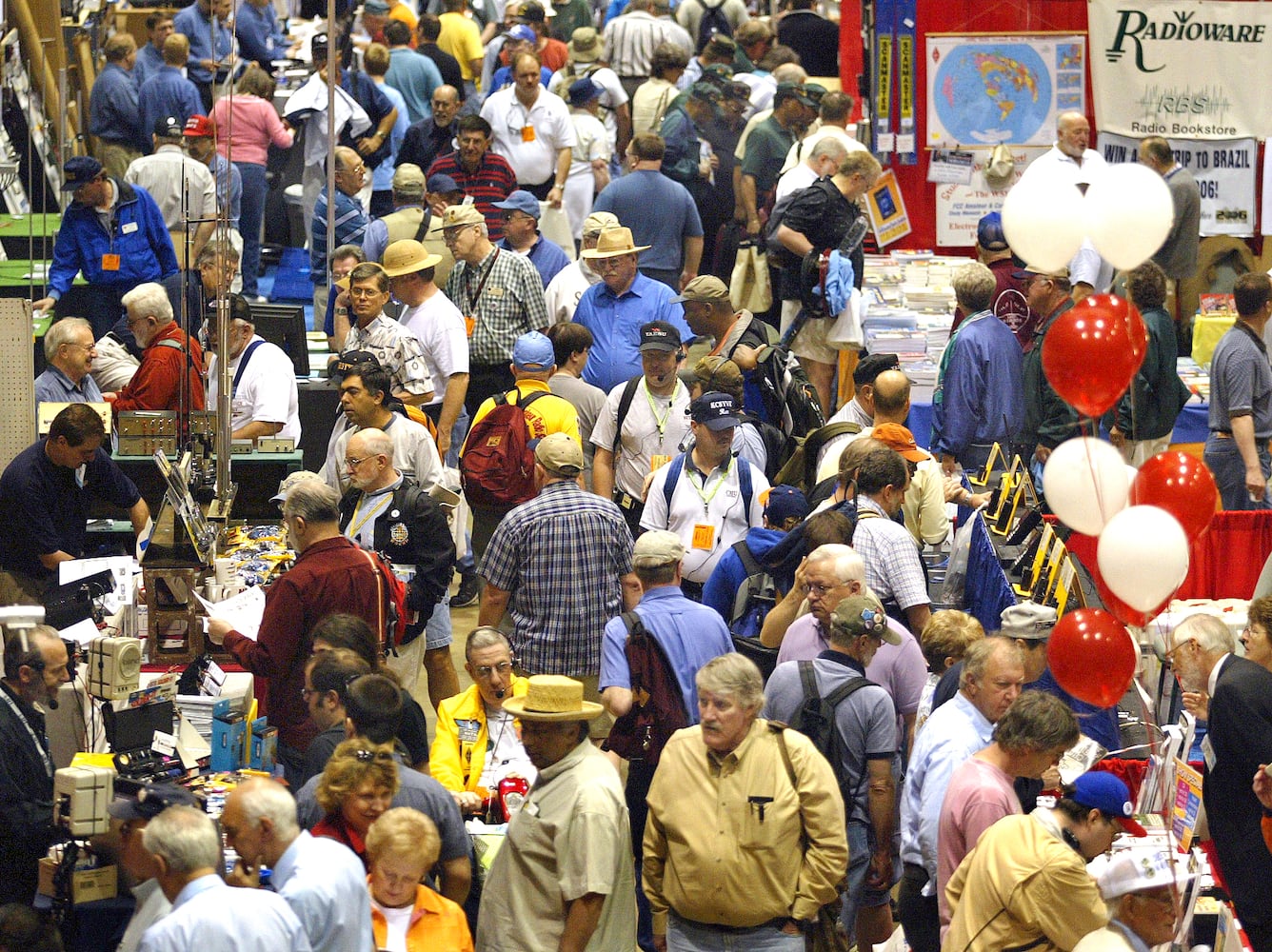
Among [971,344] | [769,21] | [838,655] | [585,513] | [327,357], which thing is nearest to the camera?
[838,655]

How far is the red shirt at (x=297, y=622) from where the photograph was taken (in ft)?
22.3

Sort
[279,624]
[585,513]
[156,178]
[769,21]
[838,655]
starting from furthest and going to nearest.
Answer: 1. [769,21]
2. [156,178]
3. [585,513]
4. [279,624]
5. [838,655]

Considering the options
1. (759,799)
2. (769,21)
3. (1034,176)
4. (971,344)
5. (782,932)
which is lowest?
(782,932)

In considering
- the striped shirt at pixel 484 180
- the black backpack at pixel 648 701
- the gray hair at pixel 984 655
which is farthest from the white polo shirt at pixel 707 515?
the striped shirt at pixel 484 180

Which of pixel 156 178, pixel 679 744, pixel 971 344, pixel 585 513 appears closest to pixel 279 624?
pixel 585 513

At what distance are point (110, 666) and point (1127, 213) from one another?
3671 millimetres

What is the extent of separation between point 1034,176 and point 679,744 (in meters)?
1.97

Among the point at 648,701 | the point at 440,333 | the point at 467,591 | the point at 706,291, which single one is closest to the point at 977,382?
the point at 706,291

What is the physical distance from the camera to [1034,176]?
18.3ft

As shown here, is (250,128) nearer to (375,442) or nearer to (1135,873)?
(375,442)

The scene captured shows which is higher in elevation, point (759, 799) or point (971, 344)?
point (971, 344)

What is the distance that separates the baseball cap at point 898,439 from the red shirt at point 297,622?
2.25 m

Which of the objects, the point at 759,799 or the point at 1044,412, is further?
the point at 1044,412

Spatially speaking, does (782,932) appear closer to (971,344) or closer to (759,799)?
(759,799)
